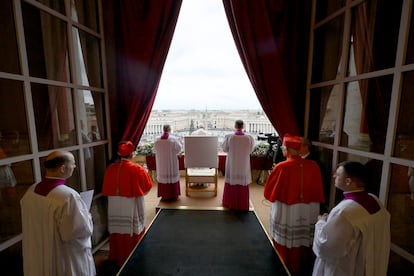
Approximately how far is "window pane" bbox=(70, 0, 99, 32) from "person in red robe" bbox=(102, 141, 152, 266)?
4.41ft

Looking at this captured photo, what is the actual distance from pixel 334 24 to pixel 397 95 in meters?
1.11

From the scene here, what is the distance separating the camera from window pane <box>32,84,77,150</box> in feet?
5.05

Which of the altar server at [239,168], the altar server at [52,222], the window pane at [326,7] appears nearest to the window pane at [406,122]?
the window pane at [326,7]

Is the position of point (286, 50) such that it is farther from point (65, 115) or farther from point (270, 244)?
point (65, 115)

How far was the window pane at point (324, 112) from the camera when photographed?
1887 mm

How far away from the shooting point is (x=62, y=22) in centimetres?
176

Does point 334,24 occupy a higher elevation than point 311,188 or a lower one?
higher

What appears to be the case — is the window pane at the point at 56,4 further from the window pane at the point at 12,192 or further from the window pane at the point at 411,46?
the window pane at the point at 411,46

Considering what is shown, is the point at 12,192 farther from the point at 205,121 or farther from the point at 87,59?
the point at 205,121

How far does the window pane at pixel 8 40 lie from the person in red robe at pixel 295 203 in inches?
88.1

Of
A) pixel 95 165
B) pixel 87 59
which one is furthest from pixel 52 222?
pixel 87 59

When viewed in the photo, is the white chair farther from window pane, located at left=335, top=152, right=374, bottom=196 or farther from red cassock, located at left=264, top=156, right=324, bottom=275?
window pane, located at left=335, top=152, right=374, bottom=196

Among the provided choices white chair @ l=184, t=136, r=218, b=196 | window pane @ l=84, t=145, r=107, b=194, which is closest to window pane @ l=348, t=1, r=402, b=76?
white chair @ l=184, t=136, r=218, b=196

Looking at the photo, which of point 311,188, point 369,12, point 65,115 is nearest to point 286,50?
point 369,12
